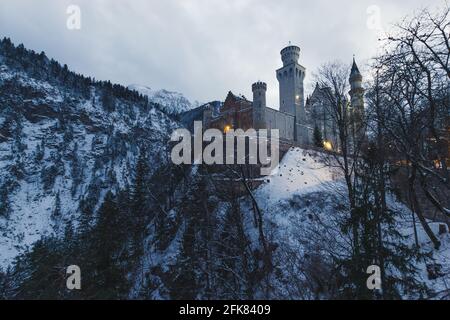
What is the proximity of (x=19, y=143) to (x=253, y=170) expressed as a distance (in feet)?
318

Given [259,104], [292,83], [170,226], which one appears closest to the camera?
[170,226]

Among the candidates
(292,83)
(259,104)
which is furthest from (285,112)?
(259,104)

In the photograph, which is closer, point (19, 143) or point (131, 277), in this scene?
point (131, 277)

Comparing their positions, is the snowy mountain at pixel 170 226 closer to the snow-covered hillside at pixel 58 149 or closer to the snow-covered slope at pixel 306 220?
the snow-covered slope at pixel 306 220

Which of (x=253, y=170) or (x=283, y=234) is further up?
(x=253, y=170)

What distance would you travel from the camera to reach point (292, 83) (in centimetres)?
5991

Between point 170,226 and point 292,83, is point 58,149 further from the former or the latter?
point 170,226

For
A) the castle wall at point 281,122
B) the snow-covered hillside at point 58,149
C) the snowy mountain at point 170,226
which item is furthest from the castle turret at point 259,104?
the snow-covered hillside at point 58,149

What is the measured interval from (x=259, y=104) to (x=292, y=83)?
16.2 meters

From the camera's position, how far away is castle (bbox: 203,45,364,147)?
47031 mm
